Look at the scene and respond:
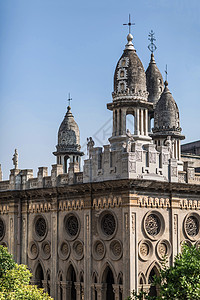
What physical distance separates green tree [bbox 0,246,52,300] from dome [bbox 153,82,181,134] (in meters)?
16.2

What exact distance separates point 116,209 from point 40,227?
8659mm

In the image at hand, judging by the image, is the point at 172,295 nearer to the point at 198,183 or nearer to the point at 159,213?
the point at 159,213

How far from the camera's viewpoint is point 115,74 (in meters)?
45.2

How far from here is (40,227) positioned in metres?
47.6

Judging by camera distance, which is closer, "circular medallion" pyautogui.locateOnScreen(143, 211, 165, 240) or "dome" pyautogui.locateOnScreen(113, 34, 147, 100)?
"circular medallion" pyautogui.locateOnScreen(143, 211, 165, 240)

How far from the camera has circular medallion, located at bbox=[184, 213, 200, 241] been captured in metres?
43.5

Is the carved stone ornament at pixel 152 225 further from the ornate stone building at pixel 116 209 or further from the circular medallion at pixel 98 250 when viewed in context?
the circular medallion at pixel 98 250

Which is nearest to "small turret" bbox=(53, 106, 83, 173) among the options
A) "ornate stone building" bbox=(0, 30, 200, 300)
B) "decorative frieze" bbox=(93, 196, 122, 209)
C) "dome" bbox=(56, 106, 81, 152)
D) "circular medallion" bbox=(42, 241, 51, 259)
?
"dome" bbox=(56, 106, 81, 152)

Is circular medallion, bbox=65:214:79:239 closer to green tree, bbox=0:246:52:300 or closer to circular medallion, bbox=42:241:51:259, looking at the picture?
circular medallion, bbox=42:241:51:259

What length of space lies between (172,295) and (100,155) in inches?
468

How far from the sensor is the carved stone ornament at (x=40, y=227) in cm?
4712

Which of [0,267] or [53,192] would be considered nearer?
[0,267]

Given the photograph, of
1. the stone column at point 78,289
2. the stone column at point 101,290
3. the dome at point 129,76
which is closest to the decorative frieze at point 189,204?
the stone column at point 101,290

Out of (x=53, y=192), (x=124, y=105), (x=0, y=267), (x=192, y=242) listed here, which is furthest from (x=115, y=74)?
(x=0, y=267)
